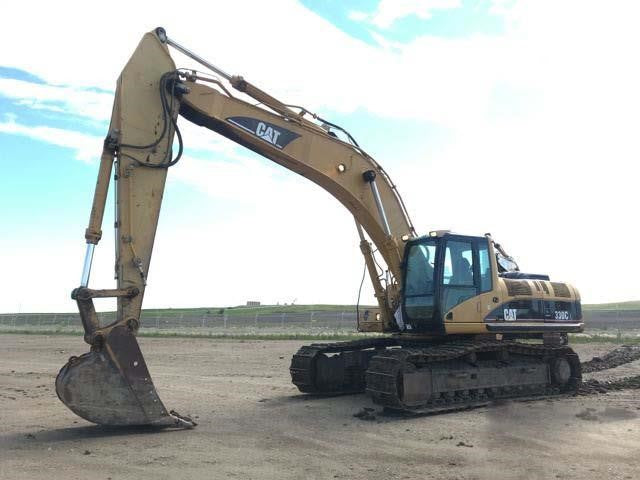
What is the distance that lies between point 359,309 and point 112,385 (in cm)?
557

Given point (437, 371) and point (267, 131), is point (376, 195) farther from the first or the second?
point (437, 371)

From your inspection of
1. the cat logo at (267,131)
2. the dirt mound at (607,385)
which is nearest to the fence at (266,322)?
the dirt mound at (607,385)

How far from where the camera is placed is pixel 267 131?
1047cm

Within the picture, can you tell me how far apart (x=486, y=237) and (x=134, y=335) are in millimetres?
6781

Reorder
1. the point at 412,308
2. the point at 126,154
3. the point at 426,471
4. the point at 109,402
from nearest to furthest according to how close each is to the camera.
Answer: the point at 426,471
the point at 109,402
the point at 126,154
the point at 412,308

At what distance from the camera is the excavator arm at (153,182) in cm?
802

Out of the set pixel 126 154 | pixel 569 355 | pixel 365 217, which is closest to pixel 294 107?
pixel 365 217

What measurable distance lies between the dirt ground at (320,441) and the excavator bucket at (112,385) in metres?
0.33

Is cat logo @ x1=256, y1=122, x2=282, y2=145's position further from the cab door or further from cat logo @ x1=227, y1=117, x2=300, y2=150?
the cab door

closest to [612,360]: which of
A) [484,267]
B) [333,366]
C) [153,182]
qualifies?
[484,267]

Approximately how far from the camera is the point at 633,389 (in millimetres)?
12930

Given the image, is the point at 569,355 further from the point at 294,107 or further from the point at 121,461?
the point at 121,461

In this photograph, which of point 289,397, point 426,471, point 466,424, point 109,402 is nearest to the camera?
point 426,471

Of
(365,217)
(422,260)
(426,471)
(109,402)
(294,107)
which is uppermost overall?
(294,107)
